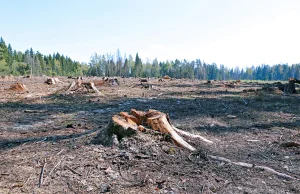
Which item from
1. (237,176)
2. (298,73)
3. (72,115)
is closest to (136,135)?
(237,176)

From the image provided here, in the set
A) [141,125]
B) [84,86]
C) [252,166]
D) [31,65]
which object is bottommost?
[252,166]

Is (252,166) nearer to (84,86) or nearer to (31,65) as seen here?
(84,86)

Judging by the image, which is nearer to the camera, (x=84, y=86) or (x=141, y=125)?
(x=141, y=125)

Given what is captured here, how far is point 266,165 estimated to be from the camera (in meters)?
3.81

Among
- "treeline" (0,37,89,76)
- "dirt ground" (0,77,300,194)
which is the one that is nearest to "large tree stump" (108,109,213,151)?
"dirt ground" (0,77,300,194)

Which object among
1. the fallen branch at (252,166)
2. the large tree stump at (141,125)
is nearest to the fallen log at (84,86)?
the large tree stump at (141,125)

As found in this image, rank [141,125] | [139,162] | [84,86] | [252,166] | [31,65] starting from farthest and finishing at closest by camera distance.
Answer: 1. [31,65]
2. [84,86]
3. [141,125]
4. [252,166]
5. [139,162]

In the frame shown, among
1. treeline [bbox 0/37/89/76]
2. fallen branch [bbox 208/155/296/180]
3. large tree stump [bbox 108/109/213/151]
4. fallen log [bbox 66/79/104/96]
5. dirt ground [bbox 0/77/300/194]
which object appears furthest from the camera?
treeline [bbox 0/37/89/76]

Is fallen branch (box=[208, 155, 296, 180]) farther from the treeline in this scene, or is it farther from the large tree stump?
the treeline

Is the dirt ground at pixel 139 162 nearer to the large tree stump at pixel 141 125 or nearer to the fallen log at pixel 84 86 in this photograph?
the large tree stump at pixel 141 125

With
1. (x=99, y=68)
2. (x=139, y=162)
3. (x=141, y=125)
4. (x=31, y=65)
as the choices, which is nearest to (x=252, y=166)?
(x=139, y=162)

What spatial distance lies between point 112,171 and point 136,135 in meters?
0.94

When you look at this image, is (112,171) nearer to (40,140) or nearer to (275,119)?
(40,140)

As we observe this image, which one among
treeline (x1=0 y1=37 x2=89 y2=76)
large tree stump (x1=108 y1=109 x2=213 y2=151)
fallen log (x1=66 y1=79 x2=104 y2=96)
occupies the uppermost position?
treeline (x1=0 y1=37 x2=89 y2=76)
